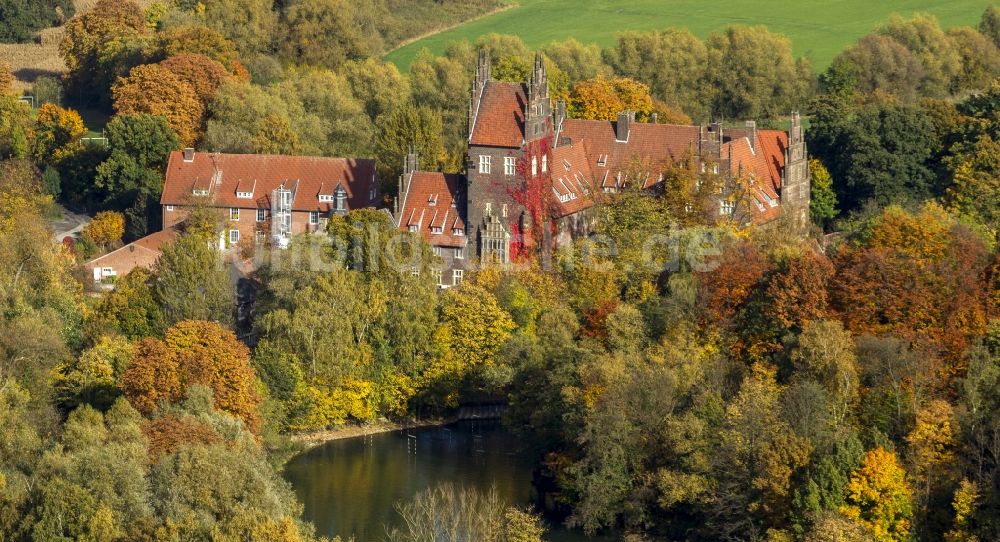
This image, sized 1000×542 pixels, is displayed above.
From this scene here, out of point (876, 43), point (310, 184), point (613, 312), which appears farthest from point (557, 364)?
point (876, 43)

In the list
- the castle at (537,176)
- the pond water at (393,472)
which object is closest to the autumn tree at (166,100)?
the castle at (537,176)

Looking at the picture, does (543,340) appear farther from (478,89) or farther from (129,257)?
(129,257)

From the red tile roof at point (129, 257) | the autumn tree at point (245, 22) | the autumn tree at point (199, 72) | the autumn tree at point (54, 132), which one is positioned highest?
the autumn tree at point (245, 22)

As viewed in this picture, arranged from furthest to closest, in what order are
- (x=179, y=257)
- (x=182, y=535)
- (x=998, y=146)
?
(x=998, y=146), (x=179, y=257), (x=182, y=535)

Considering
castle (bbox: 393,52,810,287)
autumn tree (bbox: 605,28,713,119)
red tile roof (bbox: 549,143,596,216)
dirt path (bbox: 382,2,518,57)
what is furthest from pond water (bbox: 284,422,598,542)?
dirt path (bbox: 382,2,518,57)

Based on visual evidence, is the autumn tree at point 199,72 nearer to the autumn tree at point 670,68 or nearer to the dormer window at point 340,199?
the dormer window at point 340,199

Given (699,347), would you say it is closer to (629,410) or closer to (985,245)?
(629,410)
